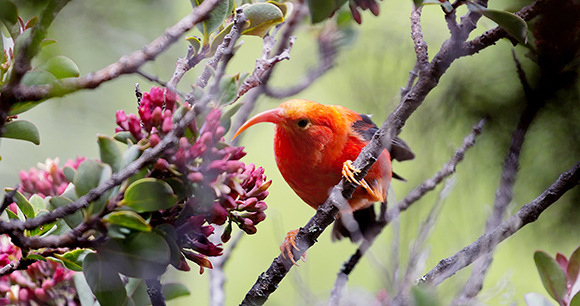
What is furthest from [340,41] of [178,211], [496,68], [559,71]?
[178,211]

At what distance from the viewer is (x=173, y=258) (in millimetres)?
567

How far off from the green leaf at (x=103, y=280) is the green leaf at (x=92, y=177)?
97 millimetres

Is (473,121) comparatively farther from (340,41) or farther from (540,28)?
(340,41)

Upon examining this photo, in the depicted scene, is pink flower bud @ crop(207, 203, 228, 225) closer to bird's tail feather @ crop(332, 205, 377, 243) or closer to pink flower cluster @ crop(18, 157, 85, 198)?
pink flower cluster @ crop(18, 157, 85, 198)

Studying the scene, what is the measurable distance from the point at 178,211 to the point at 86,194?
0.14 metres

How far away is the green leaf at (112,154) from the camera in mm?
496

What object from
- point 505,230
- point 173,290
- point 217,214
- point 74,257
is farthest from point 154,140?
point 505,230

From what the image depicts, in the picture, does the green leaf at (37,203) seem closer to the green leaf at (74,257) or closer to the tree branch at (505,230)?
the green leaf at (74,257)

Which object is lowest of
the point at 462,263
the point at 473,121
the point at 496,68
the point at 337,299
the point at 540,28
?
the point at 337,299

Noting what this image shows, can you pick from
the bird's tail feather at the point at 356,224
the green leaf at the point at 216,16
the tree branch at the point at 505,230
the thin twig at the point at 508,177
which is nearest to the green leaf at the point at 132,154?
the green leaf at the point at 216,16

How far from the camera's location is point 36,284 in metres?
0.77

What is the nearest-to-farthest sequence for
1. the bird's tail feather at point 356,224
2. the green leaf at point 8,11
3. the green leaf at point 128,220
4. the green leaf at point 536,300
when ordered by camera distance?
1. the green leaf at point 8,11
2. the green leaf at point 128,220
3. the green leaf at point 536,300
4. the bird's tail feather at point 356,224

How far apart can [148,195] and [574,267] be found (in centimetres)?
72

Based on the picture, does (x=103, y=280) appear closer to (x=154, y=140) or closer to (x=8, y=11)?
(x=154, y=140)
